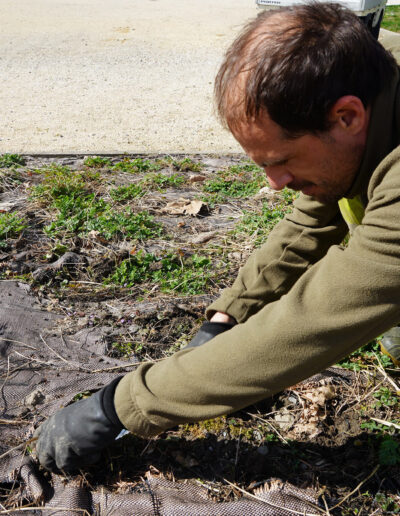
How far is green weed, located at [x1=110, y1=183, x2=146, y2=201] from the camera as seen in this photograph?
3736 millimetres

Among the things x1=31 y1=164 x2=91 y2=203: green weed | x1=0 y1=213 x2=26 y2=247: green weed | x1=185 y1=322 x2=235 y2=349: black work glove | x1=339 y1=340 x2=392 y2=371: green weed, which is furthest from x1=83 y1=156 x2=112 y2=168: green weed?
x1=339 y1=340 x2=392 y2=371: green weed

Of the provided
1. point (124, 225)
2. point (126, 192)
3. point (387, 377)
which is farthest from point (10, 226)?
point (387, 377)

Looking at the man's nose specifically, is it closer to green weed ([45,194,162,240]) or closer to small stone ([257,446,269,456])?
small stone ([257,446,269,456])

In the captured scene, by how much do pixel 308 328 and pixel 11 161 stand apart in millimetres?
3471

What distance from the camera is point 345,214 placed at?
78.9 inches

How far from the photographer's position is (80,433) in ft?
5.79

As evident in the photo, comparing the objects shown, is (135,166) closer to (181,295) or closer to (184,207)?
(184,207)

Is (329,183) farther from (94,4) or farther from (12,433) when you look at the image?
(94,4)

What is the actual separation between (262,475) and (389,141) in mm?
1262

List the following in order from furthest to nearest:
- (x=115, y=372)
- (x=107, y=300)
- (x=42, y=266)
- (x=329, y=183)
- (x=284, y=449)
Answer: (x=42, y=266)
(x=107, y=300)
(x=115, y=372)
(x=284, y=449)
(x=329, y=183)

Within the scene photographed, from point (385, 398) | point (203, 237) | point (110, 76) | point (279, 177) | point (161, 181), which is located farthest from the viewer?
point (110, 76)

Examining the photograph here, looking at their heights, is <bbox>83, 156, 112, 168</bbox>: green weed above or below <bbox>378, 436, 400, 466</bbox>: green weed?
below

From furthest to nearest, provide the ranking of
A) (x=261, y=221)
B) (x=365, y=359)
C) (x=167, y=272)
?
(x=261, y=221) → (x=167, y=272) → (x=365, y=359)

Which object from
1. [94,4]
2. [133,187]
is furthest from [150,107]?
[94,4]
